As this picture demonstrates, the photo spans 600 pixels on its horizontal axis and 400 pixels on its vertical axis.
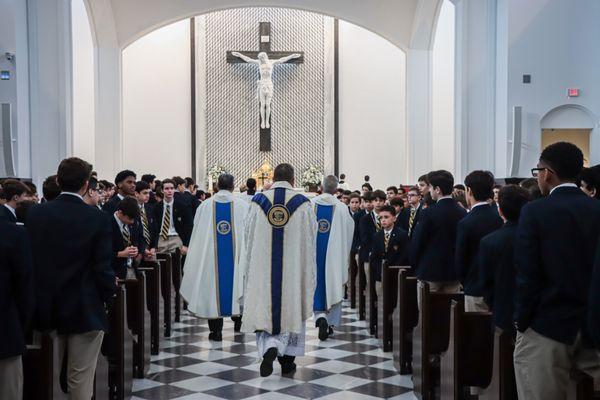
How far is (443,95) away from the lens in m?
19.3

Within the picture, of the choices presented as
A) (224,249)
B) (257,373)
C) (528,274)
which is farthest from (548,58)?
(528,274)

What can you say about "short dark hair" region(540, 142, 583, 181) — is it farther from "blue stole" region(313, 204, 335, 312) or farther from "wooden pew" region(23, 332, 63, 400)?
"blue stole" region(313, 204, 335, 312)

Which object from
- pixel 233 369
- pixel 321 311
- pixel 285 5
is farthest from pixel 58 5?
pixel 233 369

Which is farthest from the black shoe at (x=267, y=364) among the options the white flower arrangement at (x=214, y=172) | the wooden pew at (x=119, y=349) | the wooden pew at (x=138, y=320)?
the white flower arrangement at (x=214, y=172)

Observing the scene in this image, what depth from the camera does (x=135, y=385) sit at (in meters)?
6.50

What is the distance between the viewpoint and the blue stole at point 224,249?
8602mm

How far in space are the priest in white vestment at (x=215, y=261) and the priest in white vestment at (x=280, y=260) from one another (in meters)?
1.53

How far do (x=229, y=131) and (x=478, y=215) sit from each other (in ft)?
56.4

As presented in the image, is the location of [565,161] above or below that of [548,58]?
below

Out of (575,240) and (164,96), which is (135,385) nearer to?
(575,240)

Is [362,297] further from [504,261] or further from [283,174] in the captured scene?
[504,261]

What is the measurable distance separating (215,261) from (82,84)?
980cm

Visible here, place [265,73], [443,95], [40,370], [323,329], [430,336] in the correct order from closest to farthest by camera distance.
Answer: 1. [40,370]
2. [430,336]
3. [323,329]
4. [443,95]
5. [265,73]

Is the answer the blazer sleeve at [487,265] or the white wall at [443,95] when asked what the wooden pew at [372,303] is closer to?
the blazer sleeve at [487,265]
